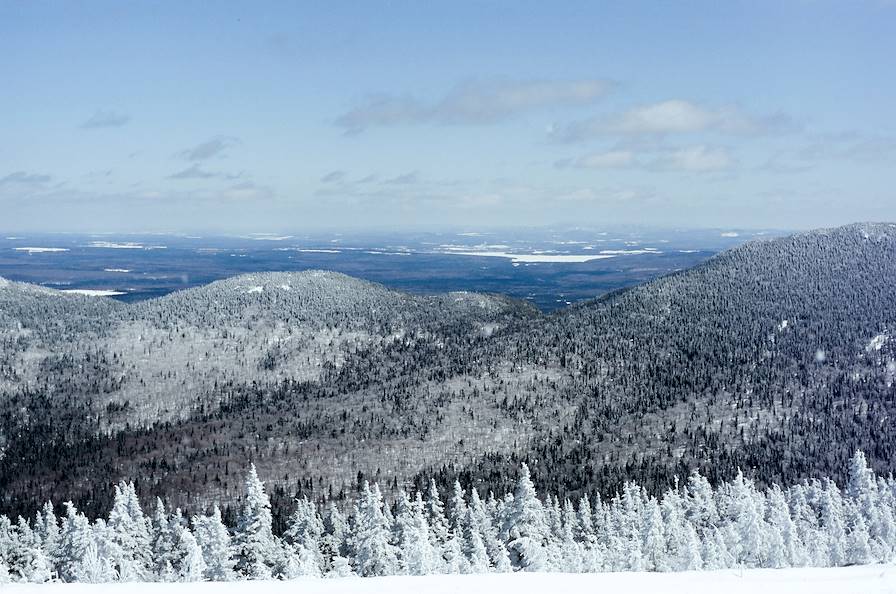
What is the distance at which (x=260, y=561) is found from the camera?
8456cm

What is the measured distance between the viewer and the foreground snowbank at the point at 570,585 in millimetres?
37406

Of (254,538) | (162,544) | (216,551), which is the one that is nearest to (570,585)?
(216,551)

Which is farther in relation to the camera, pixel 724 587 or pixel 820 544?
pixel 820 544

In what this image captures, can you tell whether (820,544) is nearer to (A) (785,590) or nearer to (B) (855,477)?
(B) (855,477)

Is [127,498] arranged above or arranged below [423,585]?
below

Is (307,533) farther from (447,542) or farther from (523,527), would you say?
(523,527)

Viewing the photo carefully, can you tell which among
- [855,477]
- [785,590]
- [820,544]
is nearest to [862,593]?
[785,590]

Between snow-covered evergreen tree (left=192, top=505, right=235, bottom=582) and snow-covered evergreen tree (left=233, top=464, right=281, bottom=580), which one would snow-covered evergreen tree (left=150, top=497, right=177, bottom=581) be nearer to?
snow-covered evergreen tree (left=233, top=464, right=281, bottom=580)

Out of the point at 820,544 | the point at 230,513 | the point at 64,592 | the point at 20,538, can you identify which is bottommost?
the point at 230,513

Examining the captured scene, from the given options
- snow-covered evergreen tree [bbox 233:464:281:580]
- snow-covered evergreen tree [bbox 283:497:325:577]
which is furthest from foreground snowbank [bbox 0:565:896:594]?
snow-covered evergreen tree [bbox 283:497:325:577]

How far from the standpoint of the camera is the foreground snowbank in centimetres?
3741

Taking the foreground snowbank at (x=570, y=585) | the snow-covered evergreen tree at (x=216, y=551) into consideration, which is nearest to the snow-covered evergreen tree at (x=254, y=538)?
the snow-covered evergreen tree at (x=216, y=551)

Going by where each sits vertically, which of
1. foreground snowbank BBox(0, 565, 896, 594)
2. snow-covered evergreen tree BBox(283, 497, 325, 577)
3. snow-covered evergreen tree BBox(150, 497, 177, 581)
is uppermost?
foreground snowbank BBox(0, 565, 896, 594)

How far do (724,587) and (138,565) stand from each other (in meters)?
78.8
